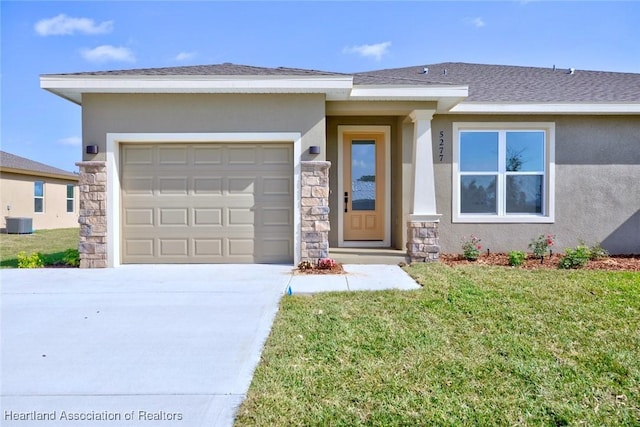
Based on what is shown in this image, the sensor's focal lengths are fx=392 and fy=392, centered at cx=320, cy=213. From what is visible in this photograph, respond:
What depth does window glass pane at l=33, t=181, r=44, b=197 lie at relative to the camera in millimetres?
18844

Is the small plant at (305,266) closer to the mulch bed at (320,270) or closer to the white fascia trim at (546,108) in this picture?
the mulch bed at (320,270)

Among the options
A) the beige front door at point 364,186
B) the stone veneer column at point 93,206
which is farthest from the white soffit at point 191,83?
the beige front door at point 364,186

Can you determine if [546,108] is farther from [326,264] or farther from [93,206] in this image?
[93,206]

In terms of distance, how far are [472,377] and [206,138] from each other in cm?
598

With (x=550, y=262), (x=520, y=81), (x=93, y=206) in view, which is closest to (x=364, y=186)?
(x=550, y=262)

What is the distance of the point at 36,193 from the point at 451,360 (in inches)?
856

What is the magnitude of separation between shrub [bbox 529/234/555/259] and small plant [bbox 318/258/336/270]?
4.27 meters

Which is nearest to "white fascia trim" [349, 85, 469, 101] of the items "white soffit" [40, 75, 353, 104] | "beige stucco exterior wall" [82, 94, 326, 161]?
"white soffit" [40, 75, 353, 104]

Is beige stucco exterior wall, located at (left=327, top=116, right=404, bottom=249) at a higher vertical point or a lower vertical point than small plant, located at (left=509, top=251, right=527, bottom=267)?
higher

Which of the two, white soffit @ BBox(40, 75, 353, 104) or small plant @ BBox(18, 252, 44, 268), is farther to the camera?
small plant @ BBox(18, 252, 44, 268)

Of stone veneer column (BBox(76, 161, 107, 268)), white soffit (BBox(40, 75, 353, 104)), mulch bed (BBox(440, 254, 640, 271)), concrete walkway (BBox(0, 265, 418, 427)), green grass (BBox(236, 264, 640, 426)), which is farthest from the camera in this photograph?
mulch bed (BBox(440, 254, 640, 271))

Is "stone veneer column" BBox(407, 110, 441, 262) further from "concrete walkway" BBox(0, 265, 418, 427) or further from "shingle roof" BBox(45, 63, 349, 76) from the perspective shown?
"shingle roof" BBox(45, 63, 349, 76)

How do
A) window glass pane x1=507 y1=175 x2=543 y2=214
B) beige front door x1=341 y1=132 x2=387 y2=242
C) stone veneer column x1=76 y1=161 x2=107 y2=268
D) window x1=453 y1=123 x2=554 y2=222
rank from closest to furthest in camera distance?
stone veneer column x1=76 y1=161 x2=107 y2=268
window x1=453 y1=123 x2=554 y2=222
window glass pane x1=507 y1=175 x2=543 y2=214
beige front door x1=341 y1=132 x2=387 y2=242

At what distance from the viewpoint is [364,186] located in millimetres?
9320
